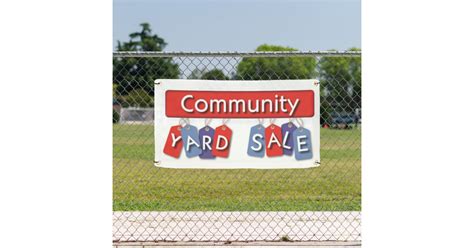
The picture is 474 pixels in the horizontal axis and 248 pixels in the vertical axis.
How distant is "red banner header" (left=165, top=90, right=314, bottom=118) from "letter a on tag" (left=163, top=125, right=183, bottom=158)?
109 millimetres

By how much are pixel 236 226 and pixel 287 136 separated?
1.99 meters

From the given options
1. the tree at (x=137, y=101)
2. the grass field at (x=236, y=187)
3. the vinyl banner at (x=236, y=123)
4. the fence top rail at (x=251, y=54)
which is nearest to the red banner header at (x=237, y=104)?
the vinyl banner at (x=236, y=123)

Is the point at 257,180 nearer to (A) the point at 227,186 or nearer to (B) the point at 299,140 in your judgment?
(A) the point at 227,186

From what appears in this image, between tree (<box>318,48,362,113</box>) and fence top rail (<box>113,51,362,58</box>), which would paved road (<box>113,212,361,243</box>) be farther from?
fence top rail (<box>113,51,362,58</box>)

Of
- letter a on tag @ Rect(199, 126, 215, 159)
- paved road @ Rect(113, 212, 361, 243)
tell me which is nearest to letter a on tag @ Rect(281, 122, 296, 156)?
letter a on tag @ Rect(199, 126, 215, 159)

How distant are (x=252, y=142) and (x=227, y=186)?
253 inches

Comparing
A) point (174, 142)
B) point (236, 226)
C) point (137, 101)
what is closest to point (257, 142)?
point (174, 142)

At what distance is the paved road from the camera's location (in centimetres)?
522

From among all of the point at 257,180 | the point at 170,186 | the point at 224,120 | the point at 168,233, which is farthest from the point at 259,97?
the point at 257,180

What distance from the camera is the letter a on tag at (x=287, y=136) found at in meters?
4.14

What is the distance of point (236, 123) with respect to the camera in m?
4.13

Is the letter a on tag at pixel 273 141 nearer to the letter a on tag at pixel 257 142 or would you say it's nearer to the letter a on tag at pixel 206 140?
the letter a on tag at pixel 257 142

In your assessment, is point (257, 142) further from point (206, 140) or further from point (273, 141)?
Answer: point (206, 140)
